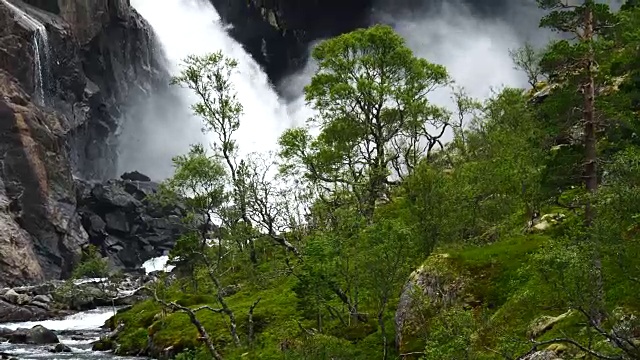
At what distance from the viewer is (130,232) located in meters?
127

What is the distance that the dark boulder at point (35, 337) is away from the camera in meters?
49.1

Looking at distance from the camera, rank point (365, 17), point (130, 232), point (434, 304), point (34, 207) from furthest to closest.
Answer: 1. point (365, 17)
2. point (130, 232)
3. point (34, 207)
4. point (434, 304)

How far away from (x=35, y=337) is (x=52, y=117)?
236 feet

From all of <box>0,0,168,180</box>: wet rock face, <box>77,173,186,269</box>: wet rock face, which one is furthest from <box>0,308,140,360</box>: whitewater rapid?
<box>0,0,168,180</box>: wet rock face

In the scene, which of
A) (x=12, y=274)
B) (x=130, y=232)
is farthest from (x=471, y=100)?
(x=130, y=232)

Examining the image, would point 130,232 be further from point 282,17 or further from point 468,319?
point 468,319

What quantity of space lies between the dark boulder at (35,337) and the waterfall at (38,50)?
70721 millimetres

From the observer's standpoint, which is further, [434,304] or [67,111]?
[67,111]

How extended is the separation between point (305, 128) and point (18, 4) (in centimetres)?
9204

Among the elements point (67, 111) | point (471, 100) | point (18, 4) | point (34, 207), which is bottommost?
point (471, 100)

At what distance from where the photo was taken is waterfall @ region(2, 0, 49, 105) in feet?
358

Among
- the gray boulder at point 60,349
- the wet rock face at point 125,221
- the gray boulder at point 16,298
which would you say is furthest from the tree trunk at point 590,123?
the wet rock face at point 125,221

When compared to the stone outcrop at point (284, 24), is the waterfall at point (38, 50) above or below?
below

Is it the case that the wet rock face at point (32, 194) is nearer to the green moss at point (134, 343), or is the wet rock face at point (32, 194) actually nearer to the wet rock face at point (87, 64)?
the wet rock face at point (87, 64)
